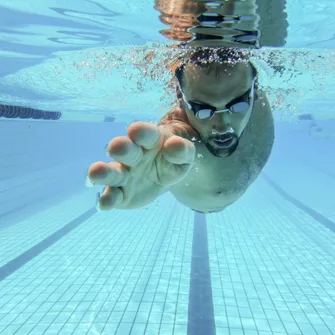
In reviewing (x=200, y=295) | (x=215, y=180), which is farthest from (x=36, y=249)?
(x=215, y=180)

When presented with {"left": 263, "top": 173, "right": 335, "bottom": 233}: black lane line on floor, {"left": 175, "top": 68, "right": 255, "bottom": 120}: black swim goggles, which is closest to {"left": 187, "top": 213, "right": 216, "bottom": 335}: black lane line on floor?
{"left": 175, "top": 68, "right": 255, "bottom": 120}: black swim goggles

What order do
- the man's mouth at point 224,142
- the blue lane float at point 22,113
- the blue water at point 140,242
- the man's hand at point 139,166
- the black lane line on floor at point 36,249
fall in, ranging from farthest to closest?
the blue lane float at point 22,113 → the black lane line on floor at point 36,249 → the blue water at point 140,242 → the man's mouth at point 224,142 → the man's hand at point 139,166

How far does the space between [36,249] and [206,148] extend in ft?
24.7

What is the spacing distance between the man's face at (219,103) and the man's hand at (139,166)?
983 millimetres

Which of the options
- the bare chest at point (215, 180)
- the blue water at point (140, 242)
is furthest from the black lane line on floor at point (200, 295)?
the bare chest at point (215, 180)

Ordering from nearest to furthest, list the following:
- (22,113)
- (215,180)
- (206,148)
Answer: (206,148) → (215,180) → (22,113)

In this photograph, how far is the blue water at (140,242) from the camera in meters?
5.61

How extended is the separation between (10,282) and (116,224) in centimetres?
449

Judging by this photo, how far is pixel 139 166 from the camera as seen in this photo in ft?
5.94

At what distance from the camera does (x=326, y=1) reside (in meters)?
4.47

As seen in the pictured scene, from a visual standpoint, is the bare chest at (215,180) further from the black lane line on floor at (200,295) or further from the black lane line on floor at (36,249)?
the black lane line on floor at (36,249)

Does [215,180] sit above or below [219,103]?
below

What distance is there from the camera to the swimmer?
69.7 inches

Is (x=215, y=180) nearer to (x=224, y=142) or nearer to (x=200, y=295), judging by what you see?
(x=224, y=142)
